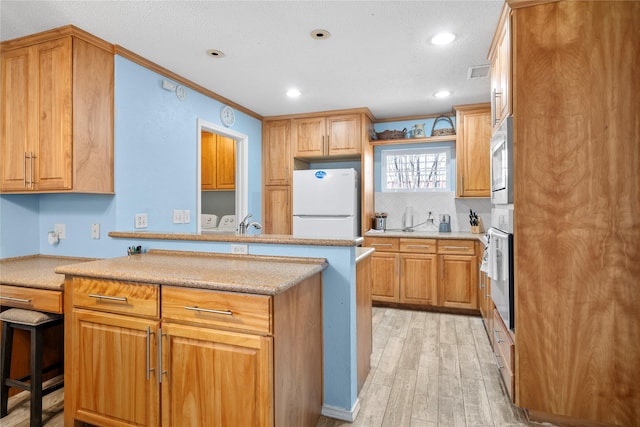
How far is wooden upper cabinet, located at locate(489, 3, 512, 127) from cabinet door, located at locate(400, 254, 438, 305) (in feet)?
5.99

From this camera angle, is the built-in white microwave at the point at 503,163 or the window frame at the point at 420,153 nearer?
the built-in white microwave at the point at 503,163

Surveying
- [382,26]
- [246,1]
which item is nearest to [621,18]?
[382,26]

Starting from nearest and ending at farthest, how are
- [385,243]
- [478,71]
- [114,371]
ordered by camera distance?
[114,371]
[478,71]
[385,243]

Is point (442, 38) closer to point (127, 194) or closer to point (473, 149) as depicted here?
point (473, 149)

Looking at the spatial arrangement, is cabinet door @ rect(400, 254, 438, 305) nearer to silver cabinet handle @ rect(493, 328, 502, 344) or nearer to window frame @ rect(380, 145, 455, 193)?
window frame @ rect(380, 145, 455, 193)

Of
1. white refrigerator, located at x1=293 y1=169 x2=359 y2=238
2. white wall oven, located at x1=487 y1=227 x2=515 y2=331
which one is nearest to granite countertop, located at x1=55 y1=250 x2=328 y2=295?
white wall oven, located at x1=487 y1=227 x2=515 y2=331

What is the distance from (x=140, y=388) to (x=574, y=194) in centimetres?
238

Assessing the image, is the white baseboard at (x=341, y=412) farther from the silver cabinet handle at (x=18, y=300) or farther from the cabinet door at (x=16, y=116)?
the cabinet door at (x=16, y=116)

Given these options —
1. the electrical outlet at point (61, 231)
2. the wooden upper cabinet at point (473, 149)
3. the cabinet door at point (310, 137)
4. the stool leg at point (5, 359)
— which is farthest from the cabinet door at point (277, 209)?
the stool leg at point (5, 359)

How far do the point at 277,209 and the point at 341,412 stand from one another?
2.92m

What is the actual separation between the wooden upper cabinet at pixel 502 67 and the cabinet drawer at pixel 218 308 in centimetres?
174

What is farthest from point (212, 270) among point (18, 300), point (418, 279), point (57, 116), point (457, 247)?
point (457, 247)

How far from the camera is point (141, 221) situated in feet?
9.00

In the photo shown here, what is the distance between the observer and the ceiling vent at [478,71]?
9.51 ft
